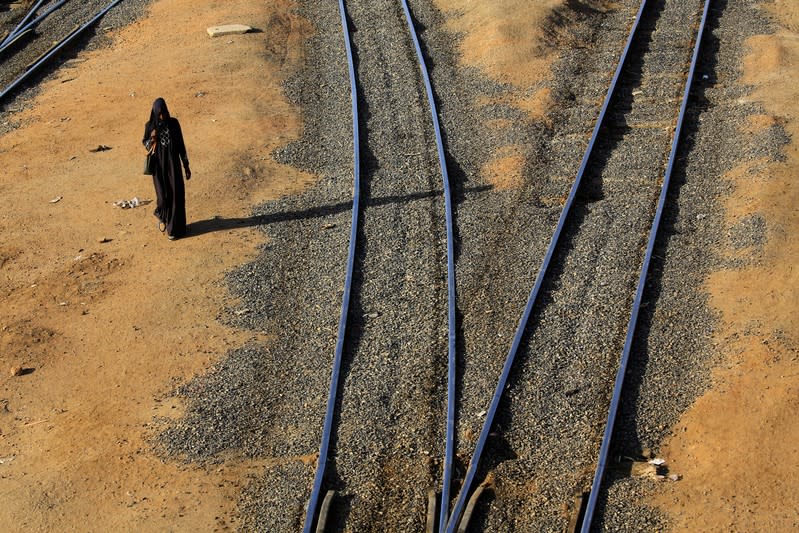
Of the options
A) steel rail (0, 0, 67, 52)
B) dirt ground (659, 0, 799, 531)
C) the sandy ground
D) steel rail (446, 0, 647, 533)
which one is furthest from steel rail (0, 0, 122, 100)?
dirt ground (659, 0, 799, 531)

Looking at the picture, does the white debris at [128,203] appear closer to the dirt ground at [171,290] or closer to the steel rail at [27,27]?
the dirt ground at [171,290]

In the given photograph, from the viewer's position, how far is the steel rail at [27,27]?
1980cm

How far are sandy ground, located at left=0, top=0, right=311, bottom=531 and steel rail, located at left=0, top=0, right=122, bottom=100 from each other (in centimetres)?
47

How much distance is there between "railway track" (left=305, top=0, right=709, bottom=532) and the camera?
8555mm

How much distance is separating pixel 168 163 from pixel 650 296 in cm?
574

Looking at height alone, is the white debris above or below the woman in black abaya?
below

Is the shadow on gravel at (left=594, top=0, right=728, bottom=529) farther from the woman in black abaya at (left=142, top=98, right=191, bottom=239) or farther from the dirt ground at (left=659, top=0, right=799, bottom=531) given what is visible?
the woman in black abaya at (left=142, top=98, right=191, bottom=239)

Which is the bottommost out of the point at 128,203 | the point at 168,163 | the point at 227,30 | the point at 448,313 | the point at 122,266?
the point at 448,313

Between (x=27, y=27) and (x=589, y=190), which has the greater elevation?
(x=27, y=27)

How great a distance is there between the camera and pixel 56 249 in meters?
12.7

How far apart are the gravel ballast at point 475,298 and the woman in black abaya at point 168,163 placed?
117 centimetres

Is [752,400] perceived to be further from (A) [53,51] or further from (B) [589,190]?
(A) [53,51]

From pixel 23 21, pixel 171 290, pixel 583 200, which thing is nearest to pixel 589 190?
pixel 583 200

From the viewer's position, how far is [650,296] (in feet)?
36.4
